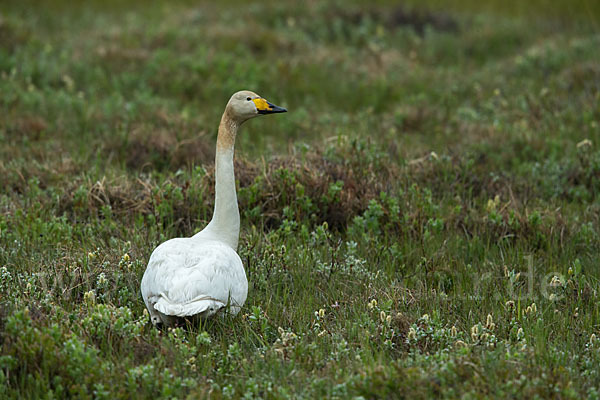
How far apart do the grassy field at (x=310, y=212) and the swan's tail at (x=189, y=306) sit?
14 centimetres

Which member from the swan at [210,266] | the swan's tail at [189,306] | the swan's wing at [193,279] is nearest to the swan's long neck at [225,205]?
the swan at [210,266]

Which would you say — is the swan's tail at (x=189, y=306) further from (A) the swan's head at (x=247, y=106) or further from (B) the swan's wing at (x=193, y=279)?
(A) the swan's head at (x=247, y=106)

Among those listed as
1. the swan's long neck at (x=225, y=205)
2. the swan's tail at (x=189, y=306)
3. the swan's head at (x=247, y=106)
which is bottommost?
the swan's tail at (x=189, y=306)

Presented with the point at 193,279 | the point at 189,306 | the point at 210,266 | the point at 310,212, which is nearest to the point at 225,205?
the point at 210,266

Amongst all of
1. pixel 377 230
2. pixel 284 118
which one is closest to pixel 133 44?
pixel 284 118

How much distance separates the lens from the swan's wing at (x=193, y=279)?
4867 millimetres

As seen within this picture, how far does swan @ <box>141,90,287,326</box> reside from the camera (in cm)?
490

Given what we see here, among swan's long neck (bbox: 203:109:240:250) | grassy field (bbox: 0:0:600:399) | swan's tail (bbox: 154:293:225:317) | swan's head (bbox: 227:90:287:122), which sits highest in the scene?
swan's head (bbox: 227:90:287:122)

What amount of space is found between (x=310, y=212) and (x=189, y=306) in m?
2.77

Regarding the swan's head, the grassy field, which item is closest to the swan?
the swan's head

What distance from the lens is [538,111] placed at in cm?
1109

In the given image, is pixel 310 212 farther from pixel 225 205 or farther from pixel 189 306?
pixel 189 306

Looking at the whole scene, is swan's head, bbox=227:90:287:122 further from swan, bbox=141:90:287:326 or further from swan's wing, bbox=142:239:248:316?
swan's wing, bbox=142:239:248:316

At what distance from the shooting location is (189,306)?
482cm
